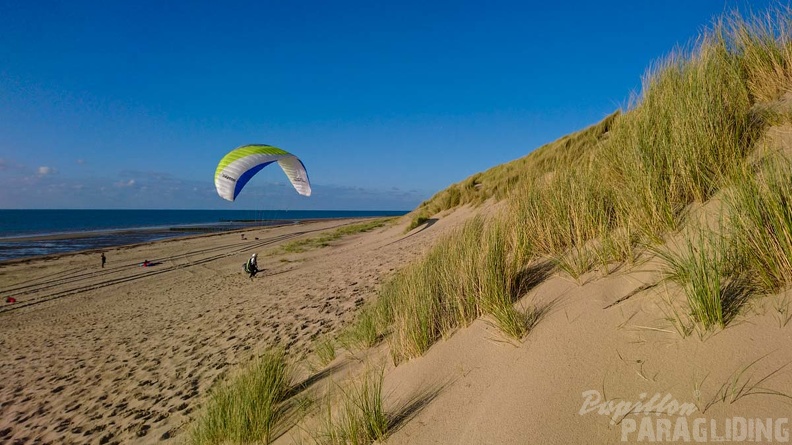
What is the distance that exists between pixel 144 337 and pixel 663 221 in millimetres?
9871

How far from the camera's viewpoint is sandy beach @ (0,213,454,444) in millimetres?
5148

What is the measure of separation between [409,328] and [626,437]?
6.62ft

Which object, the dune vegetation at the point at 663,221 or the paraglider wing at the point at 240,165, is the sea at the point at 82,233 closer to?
the paraglider wing at the point at 240,165

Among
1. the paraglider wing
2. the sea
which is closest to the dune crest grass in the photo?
the paraglider wing

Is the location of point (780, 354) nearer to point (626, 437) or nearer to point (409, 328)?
point (626, 437)

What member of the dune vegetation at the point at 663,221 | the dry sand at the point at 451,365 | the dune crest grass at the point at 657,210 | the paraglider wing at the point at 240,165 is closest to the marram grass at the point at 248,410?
the dune vegetation at the point at 663,221

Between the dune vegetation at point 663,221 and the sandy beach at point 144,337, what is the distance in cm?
243

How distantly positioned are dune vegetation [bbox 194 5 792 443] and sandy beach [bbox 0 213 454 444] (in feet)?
7.98

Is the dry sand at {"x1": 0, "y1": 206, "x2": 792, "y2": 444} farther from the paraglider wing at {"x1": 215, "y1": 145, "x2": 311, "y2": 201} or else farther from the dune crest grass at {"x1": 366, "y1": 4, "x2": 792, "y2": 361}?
the paraglider wing at {"x1": 215, "y1": 145, "x2": 311, "y2": 201}

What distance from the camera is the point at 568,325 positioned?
96.6 inches

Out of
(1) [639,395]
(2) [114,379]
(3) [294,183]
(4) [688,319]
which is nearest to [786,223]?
(4) [688,319]

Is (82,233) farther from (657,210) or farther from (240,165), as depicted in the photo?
(657,210)

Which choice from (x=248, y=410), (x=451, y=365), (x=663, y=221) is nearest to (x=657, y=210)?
(x=663, y=221)

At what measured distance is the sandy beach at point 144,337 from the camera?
5148 mm
